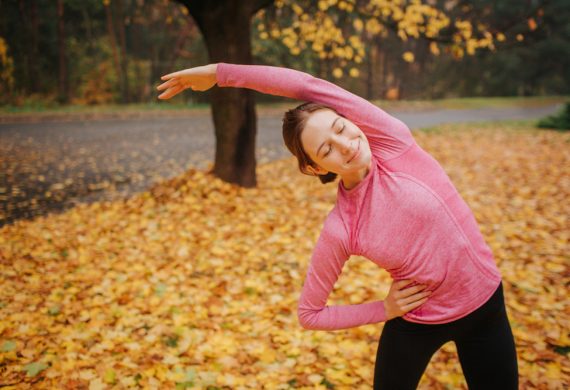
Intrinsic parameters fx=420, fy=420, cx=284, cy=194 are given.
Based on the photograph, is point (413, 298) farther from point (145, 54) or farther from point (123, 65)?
point (145, 54)

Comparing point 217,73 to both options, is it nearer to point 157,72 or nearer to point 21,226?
point 21,226

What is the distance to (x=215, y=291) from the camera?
4012 millimetres

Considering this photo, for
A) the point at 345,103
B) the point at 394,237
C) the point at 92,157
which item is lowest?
the point at 92,157

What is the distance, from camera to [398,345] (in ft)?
5.24

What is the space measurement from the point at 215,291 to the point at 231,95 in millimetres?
3222

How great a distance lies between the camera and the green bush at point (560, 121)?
12465 millimetres

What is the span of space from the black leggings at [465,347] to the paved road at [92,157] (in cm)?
606

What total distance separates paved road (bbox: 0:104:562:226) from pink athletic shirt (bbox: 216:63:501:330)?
5.94m

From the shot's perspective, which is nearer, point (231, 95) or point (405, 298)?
point (405, 298)

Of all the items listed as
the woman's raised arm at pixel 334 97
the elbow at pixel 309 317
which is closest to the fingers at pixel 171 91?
the woman's raised arm at pixel 334 97

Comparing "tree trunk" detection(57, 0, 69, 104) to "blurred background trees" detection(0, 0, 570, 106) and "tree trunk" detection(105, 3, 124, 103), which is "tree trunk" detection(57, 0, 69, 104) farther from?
"tree trunk" detection(105, 3, 124, 103)

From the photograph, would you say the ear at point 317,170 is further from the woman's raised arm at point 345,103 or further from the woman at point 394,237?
the woman's raised arm at point 345,103

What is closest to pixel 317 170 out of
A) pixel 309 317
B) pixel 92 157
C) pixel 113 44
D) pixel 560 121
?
pixel 309 317

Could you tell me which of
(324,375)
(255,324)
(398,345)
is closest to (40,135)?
(255,324)
